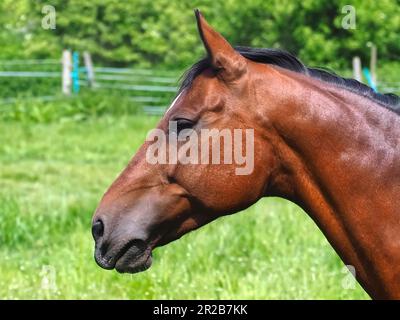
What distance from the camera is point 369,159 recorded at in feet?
8.39

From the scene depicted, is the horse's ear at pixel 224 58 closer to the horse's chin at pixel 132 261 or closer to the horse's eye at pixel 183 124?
the horse's eye at pixel 183 124

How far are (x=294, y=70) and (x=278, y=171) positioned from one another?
333 mm

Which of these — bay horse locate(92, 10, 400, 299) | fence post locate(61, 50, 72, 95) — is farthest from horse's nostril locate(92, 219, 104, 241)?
fence post locate(61, 50, 72, 95)

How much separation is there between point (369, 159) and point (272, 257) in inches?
133

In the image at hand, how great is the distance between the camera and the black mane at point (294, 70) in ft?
8.63

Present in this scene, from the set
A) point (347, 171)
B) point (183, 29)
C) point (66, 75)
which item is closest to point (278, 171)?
point (347, 171)

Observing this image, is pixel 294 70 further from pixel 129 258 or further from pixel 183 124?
pixel 129 258

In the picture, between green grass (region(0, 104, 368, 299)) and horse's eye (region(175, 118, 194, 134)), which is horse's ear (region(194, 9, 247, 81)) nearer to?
horse's eye (region(175, 118, 194, 134))

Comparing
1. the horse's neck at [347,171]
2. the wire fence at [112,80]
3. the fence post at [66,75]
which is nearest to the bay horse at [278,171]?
the horse's neck at [347,171]

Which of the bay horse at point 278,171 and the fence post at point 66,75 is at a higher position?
the bay horse at point 278,171

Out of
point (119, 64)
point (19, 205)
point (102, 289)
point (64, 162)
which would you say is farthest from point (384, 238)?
point (119, 64)

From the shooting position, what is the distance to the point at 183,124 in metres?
2.57

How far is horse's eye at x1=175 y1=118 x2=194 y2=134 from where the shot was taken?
2.56 meters

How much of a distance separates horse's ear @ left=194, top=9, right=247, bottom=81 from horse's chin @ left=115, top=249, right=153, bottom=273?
59 centimetres
